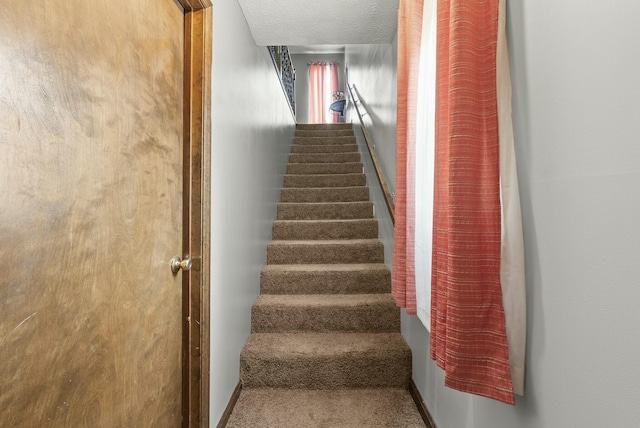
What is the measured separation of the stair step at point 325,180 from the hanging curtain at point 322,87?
3372 millimetres

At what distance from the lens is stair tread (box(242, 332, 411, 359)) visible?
1.82 metres

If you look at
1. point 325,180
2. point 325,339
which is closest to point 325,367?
point 325,339

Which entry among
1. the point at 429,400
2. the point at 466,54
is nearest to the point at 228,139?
the point at 466,54

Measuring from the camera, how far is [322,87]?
22.0 ft

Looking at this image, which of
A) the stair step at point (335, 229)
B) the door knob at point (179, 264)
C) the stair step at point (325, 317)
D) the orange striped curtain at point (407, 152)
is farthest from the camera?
the stair step at point (335, 229)

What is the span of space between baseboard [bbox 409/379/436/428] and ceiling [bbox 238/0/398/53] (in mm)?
2055

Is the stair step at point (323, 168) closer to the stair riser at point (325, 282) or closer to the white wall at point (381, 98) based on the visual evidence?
the white wall at point (381, 98)

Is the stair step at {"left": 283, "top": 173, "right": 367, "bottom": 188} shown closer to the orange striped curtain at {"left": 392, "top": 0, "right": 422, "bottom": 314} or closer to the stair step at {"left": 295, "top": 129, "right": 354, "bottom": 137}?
the stair step at {"left": 295, "top": 129, "right": 354, "bottom": 137}

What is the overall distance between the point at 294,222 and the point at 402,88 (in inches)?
68.7

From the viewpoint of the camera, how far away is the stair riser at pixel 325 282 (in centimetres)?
233

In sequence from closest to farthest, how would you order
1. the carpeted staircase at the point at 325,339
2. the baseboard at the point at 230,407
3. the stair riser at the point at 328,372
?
the baseboard at the point at 230,407
the carpeted staircase at the point at 325,339
the stair riser at the point at 328,372

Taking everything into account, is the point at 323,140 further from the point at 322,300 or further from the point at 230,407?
the point at 230,407

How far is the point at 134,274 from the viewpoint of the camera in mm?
897

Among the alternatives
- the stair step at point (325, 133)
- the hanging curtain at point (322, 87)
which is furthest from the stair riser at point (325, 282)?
the hanging curtain at point (322, 87)
